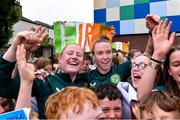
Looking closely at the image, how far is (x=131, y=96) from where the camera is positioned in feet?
9.46

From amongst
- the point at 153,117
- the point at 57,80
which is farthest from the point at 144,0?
the point at 153,117

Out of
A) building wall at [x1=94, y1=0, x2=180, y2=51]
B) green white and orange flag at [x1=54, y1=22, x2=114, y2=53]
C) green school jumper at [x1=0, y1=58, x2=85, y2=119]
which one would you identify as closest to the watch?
green school jumper at [x1=0, y1=58, x2=85, y2=119]

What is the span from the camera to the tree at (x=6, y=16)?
23562 millimetres

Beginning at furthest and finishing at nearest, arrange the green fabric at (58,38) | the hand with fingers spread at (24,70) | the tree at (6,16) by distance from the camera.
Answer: the tree at (6,16) → the green fabric at (58,38) → the hand with fingers spread at (24,70)

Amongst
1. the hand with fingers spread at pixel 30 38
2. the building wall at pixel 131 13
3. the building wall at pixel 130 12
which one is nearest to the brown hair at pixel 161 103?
the hand with fingers spread at pixel 30 38

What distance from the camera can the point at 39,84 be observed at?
3.33 meters

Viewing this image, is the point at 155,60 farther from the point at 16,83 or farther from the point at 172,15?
the point at 172,15

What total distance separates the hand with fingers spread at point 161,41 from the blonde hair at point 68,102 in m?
0.83

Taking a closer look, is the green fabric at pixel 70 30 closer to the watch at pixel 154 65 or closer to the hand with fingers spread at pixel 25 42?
the hand with fingers spread at pixel 25 42

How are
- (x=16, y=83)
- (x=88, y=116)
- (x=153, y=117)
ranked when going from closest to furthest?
(x=88, y=116) < (x=153, y=117) < (x=16, y=83)

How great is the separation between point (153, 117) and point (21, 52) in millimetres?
982

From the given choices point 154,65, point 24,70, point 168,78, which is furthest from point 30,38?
point 168,78

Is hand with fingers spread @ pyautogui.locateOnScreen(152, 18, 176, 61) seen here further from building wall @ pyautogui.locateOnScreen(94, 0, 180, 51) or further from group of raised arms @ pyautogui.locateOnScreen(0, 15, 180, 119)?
building wall @ pyautogui.locateOnScreen(94, 0, 180, 51)

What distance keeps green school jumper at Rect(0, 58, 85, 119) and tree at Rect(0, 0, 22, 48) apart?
20366mm
